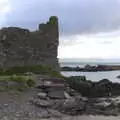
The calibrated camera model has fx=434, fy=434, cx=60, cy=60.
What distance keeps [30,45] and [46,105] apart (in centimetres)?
1860

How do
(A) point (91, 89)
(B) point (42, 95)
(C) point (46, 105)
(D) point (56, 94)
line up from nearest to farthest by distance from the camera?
(C) point (46, 105) < (B) point (42, 95) < (D) point (56, 94) < (A) point (91, 89)

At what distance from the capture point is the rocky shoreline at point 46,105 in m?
25.8

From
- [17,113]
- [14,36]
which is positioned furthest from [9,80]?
[14,36]

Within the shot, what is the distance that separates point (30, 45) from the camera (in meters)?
46.2

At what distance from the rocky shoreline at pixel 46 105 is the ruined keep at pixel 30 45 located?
436 inches

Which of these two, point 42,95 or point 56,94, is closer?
point 42,95

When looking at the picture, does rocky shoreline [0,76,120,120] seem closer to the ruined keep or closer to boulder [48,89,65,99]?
boulder [48,89,65,99]

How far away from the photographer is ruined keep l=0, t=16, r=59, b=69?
144 ft

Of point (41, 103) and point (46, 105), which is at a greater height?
point (41, 103)

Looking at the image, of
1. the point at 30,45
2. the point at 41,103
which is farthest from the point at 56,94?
the point at 30,45

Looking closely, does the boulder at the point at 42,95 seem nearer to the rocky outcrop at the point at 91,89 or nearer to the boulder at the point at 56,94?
the boulder at the point at 56,94

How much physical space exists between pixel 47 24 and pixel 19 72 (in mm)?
6875

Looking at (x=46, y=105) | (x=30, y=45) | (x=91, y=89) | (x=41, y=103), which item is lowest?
(x=46, y=105)

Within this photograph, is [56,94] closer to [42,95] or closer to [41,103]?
[42,95]
